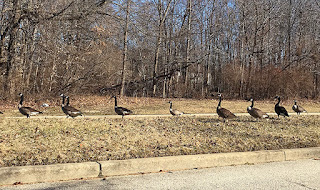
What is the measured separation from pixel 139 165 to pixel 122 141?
162 cm

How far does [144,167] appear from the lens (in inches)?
205

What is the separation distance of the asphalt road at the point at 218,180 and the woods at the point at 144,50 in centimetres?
1020

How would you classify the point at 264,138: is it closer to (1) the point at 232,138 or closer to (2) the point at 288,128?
(1) the point at 232,138

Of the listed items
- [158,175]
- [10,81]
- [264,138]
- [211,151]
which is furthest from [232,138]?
[10,81]

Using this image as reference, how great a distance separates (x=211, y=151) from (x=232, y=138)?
152cm

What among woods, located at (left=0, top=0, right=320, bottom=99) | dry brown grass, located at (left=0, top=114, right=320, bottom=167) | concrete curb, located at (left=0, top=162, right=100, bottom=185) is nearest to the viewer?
concrete curb, located at (left=0, top=162, right=100, bottom=185)

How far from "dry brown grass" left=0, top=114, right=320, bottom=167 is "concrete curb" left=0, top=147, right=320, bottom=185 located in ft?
1.37

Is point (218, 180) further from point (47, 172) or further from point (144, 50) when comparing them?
point (144, 50)

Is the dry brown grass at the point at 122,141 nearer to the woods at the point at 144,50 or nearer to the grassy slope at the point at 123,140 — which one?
the grassy slope at the point at 123,140

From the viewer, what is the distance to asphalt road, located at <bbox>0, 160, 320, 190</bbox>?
14.5 feet

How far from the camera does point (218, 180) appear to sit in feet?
15.9

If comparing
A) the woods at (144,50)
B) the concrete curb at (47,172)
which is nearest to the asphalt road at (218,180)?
the concrete curb at (47,172)

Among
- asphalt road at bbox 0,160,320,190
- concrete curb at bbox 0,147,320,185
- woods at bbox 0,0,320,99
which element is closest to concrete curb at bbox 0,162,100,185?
concrete curb at bbox 0,147,320,185

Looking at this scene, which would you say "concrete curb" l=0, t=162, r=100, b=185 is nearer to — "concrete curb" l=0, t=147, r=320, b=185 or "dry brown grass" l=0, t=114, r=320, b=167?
"concrete curb" l=0, t=147, r=320, b=185
